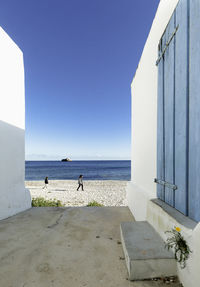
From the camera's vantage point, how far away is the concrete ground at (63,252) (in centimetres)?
180

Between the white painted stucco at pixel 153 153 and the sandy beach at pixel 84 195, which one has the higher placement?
the white painted stucco at pixel 153 153

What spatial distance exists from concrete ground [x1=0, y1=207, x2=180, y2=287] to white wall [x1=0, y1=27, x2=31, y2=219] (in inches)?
24.1

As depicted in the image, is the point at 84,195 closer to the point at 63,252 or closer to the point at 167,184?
the point at 63,252

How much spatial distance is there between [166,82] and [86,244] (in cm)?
292

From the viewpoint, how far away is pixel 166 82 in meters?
2.41

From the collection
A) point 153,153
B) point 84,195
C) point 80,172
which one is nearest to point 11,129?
point 153,153

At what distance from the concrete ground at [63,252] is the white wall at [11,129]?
0.61m

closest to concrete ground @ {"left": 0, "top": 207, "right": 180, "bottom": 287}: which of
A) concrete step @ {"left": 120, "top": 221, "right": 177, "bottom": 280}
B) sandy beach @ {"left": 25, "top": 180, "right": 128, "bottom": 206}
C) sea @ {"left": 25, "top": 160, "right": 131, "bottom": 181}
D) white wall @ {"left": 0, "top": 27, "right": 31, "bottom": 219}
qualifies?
concrete step @ {"left": 120, "top": 221, "right": 177, "bottom": 280}

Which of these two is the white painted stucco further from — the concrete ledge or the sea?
the sea

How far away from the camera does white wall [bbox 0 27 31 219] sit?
13.3ft

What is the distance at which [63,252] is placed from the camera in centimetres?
236

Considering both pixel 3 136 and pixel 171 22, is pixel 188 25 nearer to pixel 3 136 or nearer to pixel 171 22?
pixel 171 22

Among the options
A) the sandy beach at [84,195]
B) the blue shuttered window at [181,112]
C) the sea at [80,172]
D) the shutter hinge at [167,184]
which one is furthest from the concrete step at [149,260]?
the sea at [80,172]

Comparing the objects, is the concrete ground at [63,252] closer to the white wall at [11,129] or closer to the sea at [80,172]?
the white wall at [11,129]
